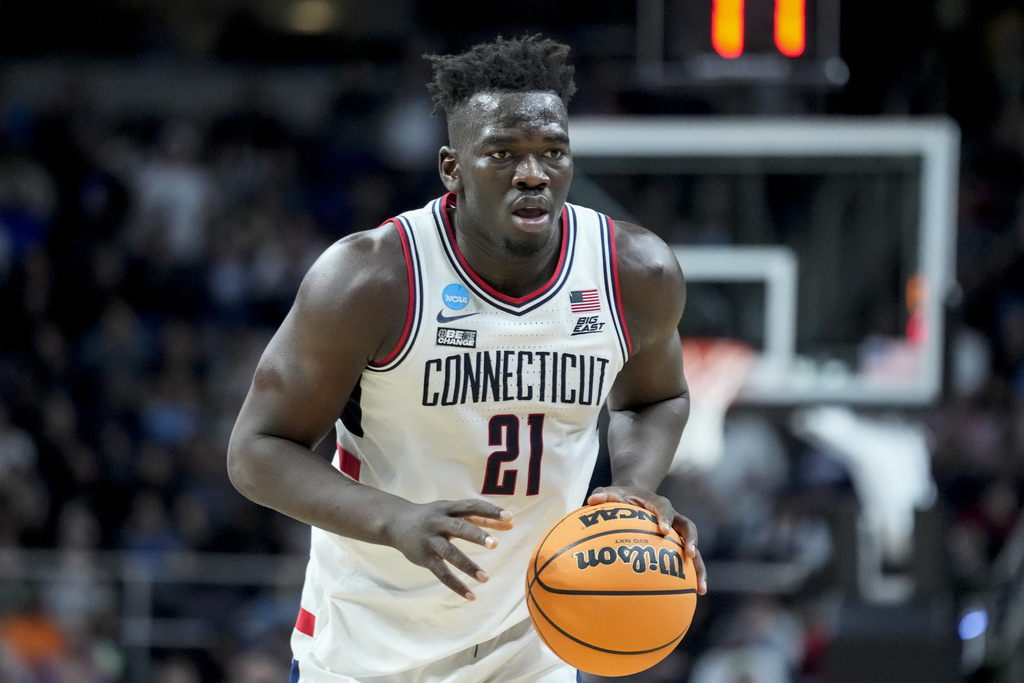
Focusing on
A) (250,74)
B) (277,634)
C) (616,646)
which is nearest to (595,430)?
(616,646)

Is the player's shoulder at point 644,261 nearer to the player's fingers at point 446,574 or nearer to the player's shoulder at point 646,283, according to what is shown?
the player's shoulder at point 646,283

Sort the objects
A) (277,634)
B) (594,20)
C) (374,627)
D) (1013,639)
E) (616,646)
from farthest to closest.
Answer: (594,20) → (277,634) → (1013,639) → (374,627) → (616,646)

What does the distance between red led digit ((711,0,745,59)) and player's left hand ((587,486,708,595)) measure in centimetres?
477

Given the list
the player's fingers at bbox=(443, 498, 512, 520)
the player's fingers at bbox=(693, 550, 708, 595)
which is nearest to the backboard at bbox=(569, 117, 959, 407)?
the player's fingers at bbox=(693, 550, 708, 595)

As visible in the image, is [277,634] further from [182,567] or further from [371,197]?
[371,197]

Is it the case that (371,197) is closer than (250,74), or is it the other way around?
(371,197)

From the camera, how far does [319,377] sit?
135 inches

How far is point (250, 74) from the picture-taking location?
14492mm

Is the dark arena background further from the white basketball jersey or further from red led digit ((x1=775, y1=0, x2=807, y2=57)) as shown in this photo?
the white basketball jersey

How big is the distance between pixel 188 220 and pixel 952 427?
719cm

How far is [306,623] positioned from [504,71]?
1.62 meters

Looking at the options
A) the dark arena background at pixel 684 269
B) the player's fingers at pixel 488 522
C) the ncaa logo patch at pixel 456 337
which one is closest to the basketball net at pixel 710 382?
the dark arena background at pixel 684 269

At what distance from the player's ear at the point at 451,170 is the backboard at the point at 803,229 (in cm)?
462

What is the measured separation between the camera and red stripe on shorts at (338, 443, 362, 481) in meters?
3.76
